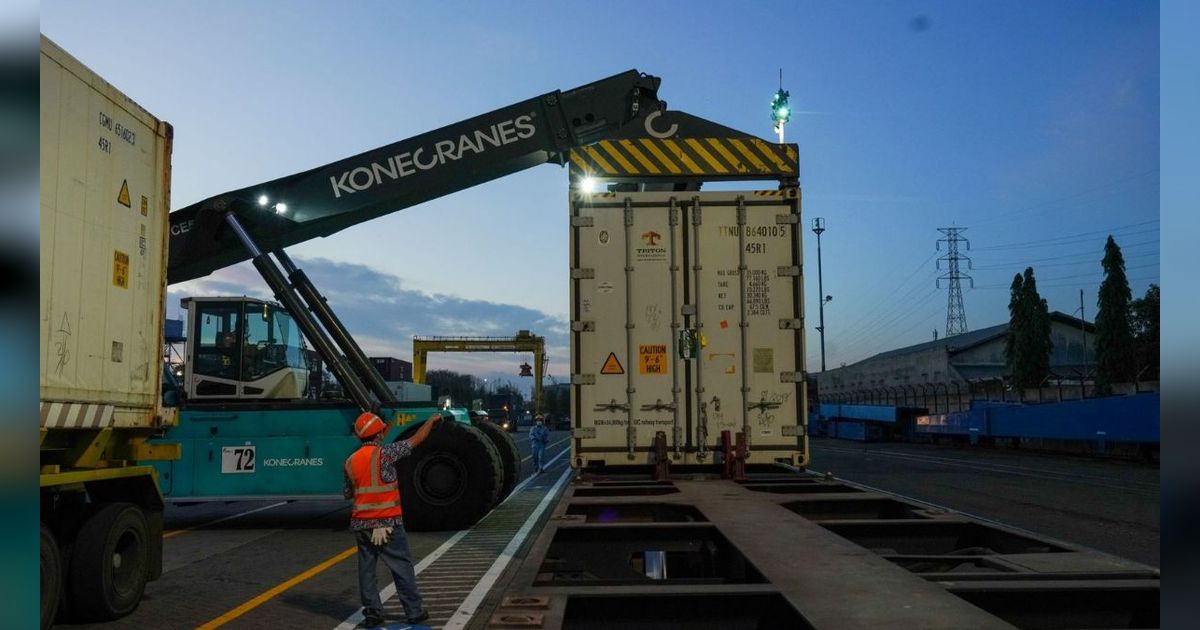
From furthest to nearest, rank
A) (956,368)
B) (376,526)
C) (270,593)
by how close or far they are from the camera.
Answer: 1. (956,368)
2. (270,593)
3. (376,526)

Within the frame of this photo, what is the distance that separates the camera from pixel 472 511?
12086mm

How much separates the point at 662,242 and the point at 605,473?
2422 millimetres

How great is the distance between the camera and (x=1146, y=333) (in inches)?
1852

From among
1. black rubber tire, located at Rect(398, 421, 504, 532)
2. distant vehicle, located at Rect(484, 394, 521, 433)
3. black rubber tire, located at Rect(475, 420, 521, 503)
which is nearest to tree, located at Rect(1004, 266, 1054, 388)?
distant vehicle, located at Rect(484, 394, 521, 433)

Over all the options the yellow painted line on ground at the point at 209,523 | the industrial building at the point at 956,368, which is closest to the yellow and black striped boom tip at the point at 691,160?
the yellow painted line on ground at the point at 209,523

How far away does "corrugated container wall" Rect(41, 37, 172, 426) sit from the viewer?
19.4 ft

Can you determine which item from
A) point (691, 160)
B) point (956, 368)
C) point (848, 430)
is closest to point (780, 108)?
point (691, 160)

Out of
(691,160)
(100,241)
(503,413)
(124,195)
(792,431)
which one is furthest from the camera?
(503,413)

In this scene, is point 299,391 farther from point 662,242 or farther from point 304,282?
point 662,242

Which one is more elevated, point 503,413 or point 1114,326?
point 1114,326

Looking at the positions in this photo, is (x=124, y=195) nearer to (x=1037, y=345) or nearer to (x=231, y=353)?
(x=231, y=353)

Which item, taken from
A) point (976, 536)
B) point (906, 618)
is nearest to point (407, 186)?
point (976, 536)

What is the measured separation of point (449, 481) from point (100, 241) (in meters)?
6.46

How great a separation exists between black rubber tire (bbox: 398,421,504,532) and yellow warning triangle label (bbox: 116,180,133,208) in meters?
5.83
